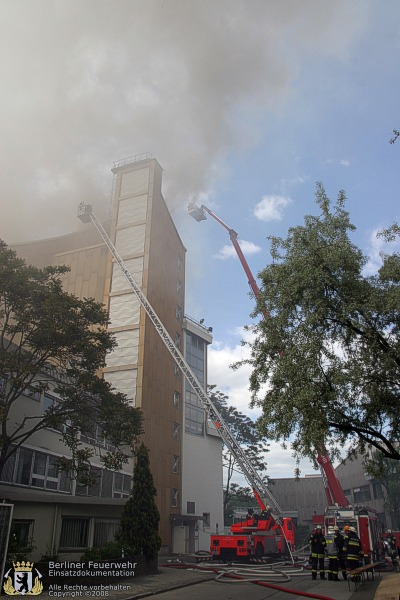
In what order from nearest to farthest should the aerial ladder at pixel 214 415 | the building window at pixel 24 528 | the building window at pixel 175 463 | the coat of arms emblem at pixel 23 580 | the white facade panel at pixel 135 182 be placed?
the coat of arms emblem at pixel 23 580, the building window at pixel 24 528, the aerial ladder at pixel 214 415, the building window at pixel 175 463, the white facade panel at pixel 135 182

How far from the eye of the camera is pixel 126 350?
41.7m

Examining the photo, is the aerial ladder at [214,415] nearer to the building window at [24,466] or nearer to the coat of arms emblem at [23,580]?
the building window at [24,466]

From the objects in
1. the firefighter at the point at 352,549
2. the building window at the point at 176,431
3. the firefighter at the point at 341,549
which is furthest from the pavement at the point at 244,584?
the building window at the point at 176,431

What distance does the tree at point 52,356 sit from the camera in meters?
17.6

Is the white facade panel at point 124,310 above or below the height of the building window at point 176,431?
above

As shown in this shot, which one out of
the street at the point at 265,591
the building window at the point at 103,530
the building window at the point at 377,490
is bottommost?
the street at the point at 265,591

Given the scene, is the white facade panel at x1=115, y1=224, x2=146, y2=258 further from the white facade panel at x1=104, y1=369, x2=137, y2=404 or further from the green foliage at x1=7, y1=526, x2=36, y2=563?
the green foliage at x1=7, y1=526, x2=36, y2=563

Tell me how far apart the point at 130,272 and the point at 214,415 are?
58.9ft

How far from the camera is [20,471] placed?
795 inches

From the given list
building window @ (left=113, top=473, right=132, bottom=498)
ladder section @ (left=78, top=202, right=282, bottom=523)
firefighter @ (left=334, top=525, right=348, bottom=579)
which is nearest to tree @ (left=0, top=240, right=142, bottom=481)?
firefighter @ (left=334, top=525, right=348, bottom=579)

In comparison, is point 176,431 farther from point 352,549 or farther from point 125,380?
point 352,549

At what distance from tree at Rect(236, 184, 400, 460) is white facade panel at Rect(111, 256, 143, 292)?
30660mm

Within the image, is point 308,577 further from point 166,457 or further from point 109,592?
point 166,457

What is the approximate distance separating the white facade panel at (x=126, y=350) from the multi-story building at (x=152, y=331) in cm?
9
